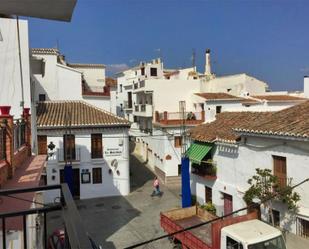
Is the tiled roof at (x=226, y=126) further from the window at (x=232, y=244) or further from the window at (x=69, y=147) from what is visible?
the window at (x=69, y=147)

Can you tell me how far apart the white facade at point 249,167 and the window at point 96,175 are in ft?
22.7

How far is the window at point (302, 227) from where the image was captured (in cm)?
1116

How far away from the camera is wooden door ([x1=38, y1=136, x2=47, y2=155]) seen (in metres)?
20.8

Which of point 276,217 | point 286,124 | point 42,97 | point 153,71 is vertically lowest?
point 276,217

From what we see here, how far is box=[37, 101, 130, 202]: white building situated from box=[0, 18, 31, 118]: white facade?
4.91 m

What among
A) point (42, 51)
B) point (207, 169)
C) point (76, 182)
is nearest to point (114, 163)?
point (76, 182)

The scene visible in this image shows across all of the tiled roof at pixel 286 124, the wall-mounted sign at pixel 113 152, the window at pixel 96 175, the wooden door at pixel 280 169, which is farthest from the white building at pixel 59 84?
the wooden door at pixel 280 169

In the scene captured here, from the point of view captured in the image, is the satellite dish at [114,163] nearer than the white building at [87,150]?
No

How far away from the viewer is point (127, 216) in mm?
18391

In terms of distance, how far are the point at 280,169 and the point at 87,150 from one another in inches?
530

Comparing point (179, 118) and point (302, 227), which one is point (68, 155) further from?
point (302, 227)

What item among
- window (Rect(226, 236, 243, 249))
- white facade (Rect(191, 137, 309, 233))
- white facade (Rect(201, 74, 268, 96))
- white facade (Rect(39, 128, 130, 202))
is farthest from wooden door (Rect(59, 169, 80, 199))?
white facade (Rect(201, 74, 268, 96))

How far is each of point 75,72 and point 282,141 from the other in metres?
20.9

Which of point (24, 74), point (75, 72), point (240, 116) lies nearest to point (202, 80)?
point (75, 72)
